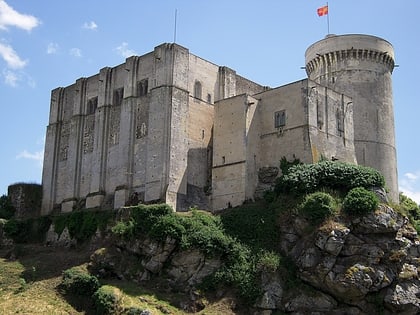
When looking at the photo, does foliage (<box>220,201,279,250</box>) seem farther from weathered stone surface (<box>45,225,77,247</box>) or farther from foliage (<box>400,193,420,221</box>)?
foliage (<box>400,193,420,221</box>)

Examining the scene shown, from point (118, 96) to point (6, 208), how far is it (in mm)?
13975

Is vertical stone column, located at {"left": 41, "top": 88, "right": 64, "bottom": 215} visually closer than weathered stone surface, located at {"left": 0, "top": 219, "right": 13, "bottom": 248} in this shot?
No

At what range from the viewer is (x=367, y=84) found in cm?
5547

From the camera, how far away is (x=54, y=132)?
61.7m

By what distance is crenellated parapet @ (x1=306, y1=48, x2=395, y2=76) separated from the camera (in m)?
55.8

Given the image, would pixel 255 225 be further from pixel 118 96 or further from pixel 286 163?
pixel 118 96

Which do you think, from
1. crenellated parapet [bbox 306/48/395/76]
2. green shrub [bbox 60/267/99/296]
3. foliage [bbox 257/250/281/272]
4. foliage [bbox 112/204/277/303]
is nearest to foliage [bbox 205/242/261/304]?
foliage [bbox 112/204/277/303]

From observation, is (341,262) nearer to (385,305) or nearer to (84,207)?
(385,305)

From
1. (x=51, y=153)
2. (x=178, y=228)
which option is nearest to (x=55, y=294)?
(x=178, y=228)

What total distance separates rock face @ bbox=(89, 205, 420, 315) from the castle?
20.3 feet

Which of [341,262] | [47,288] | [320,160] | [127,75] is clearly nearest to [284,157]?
[320,160]

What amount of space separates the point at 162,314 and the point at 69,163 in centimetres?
2349

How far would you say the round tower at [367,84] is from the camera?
54.4 m

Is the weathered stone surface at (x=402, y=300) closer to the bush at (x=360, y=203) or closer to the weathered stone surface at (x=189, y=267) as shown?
the bush at (x=360, y=203)
